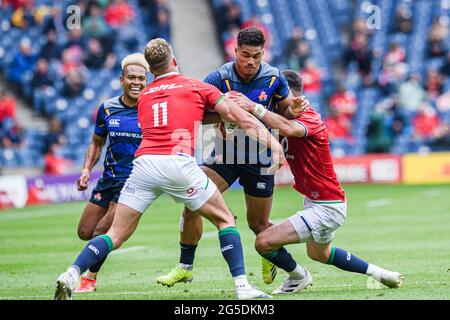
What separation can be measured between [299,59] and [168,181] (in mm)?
21472

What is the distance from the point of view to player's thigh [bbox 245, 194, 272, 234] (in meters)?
10.4

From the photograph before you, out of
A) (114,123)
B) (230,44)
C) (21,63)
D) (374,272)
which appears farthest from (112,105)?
(230,44)

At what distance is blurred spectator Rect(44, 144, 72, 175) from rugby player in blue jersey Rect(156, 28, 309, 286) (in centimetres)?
1436

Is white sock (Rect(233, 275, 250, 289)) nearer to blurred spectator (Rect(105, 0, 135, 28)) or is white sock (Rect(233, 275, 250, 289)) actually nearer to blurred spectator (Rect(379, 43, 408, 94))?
blurred spectator (Rect(105, 0, 135, 28))

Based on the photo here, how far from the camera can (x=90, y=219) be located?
1077 cm

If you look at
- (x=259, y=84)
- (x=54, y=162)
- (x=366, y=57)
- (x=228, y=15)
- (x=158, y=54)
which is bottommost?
(x=54, y=162)

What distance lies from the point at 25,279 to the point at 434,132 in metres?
19.2

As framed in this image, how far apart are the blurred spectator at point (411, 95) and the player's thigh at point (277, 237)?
20.5m

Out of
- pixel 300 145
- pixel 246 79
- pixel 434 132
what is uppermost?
pixel 246 79

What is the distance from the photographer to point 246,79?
32.4 feet

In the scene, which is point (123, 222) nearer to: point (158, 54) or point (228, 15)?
point (158, 54)

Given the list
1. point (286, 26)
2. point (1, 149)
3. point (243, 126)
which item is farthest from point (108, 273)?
point (286, 26)

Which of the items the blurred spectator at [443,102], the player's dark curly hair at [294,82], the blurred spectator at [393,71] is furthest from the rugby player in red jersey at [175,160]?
the blurred spectator at [443,102]
